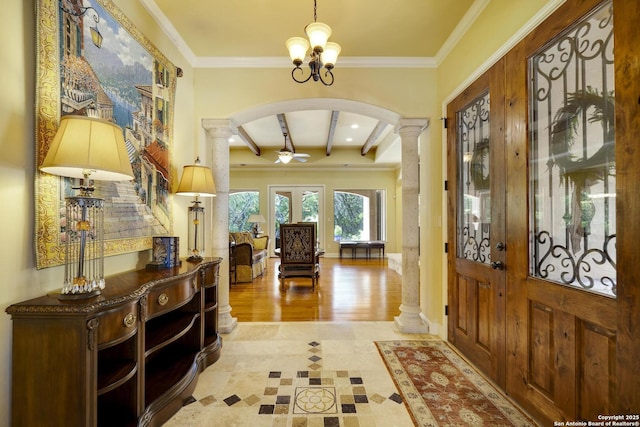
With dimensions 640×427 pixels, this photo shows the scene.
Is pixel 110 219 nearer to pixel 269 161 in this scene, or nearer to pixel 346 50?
pixel 346 50

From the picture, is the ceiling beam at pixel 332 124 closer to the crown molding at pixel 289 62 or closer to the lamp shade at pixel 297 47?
the crown molding at pixel 289 62

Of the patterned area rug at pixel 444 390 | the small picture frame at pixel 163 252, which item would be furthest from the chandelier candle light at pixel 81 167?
the patterned area rug at pixel 444 390

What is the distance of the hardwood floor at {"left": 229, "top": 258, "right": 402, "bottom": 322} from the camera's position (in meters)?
3.74

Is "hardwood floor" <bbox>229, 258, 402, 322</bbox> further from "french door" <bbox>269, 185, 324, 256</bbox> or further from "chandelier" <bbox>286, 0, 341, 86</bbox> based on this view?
"chandelier" <bbox>286, 0, 341, 86</bbox>

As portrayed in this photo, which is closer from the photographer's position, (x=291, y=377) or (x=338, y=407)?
(x=338, y=407)

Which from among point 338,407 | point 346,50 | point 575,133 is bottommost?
point 338,407

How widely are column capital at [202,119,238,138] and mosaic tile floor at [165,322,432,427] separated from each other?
90.0 inches

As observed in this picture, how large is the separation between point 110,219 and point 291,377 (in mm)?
1803

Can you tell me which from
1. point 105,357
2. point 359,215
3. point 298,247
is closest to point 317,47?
point 105,357

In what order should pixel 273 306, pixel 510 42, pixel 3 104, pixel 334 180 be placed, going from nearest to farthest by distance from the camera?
pixel 3 104 < pixel 510 42 < pixel 273 306 < pixel 334 180

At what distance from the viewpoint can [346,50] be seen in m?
2.99

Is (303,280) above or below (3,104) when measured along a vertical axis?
below

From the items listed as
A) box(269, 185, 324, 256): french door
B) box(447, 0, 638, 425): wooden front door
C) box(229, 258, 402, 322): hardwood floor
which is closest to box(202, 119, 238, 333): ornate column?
box(229, 258, 402, 322): hardwood floor

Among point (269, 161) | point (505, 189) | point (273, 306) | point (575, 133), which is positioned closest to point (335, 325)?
point (273, 306)
